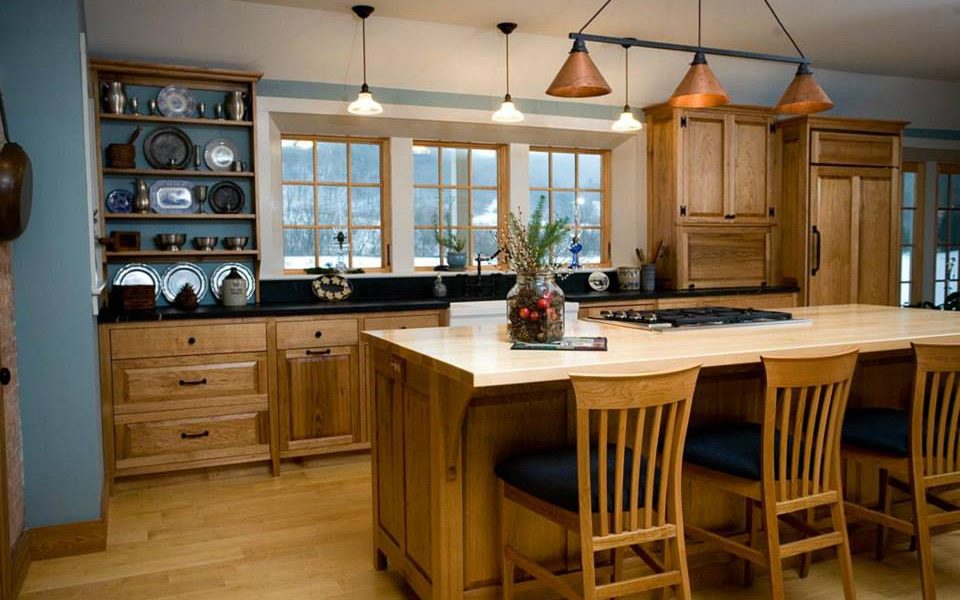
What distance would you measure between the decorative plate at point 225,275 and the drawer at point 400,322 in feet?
2.81

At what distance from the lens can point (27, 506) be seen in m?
3.25

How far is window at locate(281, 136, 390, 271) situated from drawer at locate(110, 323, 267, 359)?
1.03 meters

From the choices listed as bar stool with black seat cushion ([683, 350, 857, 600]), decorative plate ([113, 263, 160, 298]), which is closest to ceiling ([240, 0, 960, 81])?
decorative plate ([113, 263, 160, 298])

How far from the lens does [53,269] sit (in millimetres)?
3248

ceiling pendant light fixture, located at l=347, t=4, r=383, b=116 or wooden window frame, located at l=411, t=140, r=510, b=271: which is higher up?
ceiling pendant light fixture, located at l=347, t=4, r=383, b=116

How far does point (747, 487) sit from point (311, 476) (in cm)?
274

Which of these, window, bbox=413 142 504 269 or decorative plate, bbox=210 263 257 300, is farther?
window, bbox=413 142 504 269

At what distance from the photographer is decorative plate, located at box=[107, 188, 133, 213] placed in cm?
460

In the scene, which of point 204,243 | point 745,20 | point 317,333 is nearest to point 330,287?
point 317,333

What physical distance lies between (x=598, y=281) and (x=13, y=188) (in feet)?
13.7

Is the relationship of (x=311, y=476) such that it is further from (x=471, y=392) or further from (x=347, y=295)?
(x=471, y=392)

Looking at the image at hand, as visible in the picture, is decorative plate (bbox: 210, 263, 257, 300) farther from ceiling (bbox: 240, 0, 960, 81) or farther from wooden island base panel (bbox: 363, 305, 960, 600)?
wooden island base panel (bbox: 363, 305, 960, 600)

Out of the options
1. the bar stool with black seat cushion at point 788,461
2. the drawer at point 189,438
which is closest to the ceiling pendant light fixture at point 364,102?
the drawer at point 189,438

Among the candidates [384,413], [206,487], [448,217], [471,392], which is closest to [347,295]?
[448,217]
